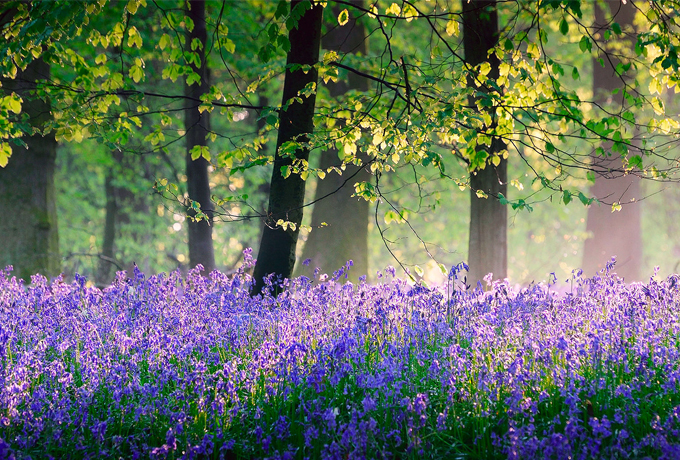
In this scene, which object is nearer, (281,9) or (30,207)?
(281,9)

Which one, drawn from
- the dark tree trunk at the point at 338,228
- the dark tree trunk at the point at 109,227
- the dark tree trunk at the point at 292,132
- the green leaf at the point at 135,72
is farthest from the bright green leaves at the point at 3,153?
the dark tree trunk at the point at 109,227

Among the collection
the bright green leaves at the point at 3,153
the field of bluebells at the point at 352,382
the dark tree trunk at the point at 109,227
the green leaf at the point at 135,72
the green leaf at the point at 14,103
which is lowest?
the field of bluebells at the point at 352,382

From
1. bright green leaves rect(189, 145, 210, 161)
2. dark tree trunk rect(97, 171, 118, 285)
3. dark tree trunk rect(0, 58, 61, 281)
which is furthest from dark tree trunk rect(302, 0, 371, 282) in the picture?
dark tree trunk rect(97, 171, 118, 285)

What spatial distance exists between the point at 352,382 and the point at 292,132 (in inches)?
139

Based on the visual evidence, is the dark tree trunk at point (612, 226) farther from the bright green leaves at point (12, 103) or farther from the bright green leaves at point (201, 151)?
the bright green leaves at point (12, 103)

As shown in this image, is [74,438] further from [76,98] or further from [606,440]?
[76,98]

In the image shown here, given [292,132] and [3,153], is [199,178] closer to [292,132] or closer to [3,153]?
[3,153]

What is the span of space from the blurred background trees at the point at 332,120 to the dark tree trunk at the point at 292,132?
11 centimetres

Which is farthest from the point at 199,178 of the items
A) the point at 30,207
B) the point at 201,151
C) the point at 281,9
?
the point at 281,9

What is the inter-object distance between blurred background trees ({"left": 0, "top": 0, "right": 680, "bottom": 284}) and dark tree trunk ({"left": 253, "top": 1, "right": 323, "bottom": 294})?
106 mm

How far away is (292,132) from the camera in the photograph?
21.2ft

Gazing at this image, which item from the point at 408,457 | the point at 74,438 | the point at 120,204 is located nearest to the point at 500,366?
the point at 408,457

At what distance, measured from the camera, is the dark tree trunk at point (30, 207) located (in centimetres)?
971

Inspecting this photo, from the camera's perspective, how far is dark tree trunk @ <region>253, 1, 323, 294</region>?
648cm
